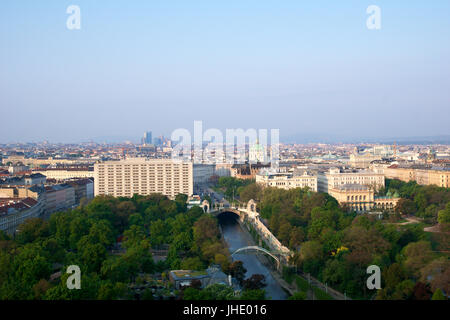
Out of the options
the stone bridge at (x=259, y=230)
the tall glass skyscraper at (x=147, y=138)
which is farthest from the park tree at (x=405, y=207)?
the tall glass skyscraper at (x=147, y=138)

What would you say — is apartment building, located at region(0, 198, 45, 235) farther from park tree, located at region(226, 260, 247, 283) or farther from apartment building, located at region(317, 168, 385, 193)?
apartment building, located at region(317, 168, 385, 193)

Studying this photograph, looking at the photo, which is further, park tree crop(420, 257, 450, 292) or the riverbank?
the riverbank

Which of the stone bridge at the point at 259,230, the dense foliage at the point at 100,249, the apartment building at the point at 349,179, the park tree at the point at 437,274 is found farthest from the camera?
the apartment building at the point at 349,179

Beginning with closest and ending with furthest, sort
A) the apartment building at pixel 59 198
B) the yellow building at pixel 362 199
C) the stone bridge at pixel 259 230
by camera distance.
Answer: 1. the stone bridge at pixel 259 230
2. the apartment building at pixel 59 198
3. the yellow building at pixel 362 199

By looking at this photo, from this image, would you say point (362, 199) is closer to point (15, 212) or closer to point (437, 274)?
point (437, 274)

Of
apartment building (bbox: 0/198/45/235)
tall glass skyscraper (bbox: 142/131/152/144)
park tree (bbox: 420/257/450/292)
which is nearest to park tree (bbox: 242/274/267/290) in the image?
park tree (bbox: 420/257/450/292)

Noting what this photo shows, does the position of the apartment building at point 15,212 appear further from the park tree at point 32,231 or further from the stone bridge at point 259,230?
the stone bridge at point 259,230
